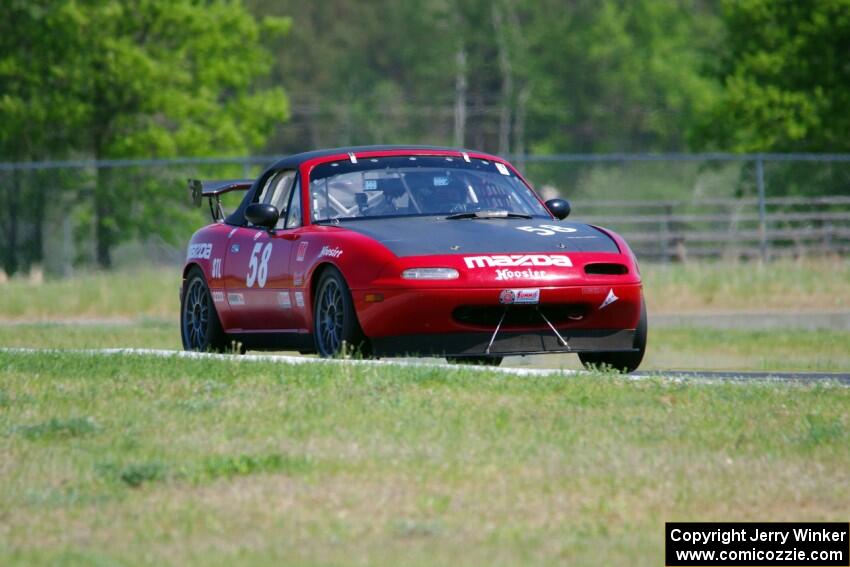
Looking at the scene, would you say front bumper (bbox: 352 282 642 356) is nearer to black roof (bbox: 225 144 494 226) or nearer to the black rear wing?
black roof (bbox: 225 144 494 226)

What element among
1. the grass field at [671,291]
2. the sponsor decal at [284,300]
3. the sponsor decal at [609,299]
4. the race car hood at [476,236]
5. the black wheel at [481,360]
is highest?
the race car hood at [476,236]

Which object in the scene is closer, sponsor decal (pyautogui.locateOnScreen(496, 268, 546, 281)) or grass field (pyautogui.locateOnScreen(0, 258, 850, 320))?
sponsor decal (pyautogui.locateOnScreen(496, 268, 546, 281))

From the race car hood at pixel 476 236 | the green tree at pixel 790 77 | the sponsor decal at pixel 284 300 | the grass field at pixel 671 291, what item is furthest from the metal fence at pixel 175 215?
the race car hood at pixel 476 236

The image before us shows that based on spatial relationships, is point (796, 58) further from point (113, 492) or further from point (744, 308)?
point (113, 492)

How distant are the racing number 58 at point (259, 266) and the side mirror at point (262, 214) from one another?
155 mm

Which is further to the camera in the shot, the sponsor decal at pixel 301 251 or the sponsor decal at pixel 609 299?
the sponsor decal at pixel 301 251

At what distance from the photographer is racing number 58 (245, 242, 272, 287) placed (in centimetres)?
1162

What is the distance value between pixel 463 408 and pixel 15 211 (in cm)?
2133

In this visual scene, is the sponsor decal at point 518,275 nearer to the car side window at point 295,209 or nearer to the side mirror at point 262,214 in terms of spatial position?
the car side window at point 295,209

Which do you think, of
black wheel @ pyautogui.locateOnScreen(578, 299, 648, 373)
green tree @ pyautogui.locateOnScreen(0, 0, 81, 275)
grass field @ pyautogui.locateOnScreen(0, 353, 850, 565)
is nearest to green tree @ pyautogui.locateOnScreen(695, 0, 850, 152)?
green tree @ pyautogui.locateOnScreen(0, 0, 81, 275)

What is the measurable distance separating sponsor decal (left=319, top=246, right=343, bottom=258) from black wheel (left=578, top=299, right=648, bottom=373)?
173cm

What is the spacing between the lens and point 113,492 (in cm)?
638

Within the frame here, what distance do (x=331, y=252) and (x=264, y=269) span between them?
1.19 m

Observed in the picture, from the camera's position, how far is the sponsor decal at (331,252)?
1047 cm
